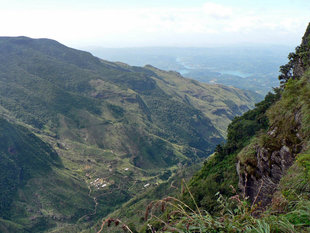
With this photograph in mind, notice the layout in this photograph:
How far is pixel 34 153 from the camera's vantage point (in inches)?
6914

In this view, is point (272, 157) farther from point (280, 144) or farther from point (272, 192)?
point (272, 192)

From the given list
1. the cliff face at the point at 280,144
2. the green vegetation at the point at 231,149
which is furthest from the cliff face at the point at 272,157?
the green vegetation at the point at 231,149

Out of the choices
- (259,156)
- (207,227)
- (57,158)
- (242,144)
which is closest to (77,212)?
(57,158)

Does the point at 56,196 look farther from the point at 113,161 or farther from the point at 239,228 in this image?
the point at 239,228

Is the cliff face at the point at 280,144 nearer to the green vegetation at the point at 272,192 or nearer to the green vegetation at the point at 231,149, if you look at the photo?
the green vegetation at the point at 272,192

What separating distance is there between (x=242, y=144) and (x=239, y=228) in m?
40.3

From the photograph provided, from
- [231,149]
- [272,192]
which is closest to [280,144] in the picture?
[272,192]

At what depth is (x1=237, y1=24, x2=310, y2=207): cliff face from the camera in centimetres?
1258

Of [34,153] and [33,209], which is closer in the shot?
[33,209]

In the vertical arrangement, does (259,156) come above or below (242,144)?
above

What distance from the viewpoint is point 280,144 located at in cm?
1417

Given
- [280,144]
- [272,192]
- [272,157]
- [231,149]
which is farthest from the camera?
[231,149]

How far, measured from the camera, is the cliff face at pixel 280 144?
41.3ft

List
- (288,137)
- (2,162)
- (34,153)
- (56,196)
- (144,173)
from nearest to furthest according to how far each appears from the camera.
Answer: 1. (288,137)
2. (56,196)
3. (2,162)
4. (34,153)
5. (144,173)
